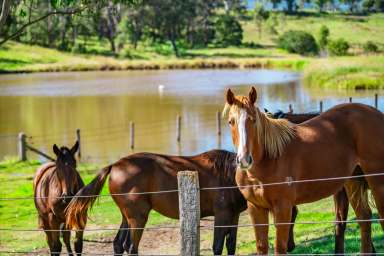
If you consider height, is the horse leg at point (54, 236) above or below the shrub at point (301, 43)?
below

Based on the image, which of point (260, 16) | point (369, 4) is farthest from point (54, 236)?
point (260, 16)

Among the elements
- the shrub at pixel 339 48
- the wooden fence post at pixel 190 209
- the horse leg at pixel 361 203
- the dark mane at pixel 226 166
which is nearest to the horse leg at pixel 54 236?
→ the dark mane at pixel 226 166

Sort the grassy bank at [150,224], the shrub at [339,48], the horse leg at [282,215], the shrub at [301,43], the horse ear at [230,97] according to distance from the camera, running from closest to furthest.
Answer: the horse ear at [230,97]
the horse leg at [282,215]
the grassy bank at [150,224]
the shrub at [339,48]
the shrub at [301,43]

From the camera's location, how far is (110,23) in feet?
307

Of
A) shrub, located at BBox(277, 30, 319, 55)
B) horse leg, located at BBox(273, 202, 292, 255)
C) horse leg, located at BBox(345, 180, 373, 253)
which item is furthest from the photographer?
shrub, located at BBox(277, 30, 319, 55)

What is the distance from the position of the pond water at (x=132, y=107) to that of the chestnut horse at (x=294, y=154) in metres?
17.8

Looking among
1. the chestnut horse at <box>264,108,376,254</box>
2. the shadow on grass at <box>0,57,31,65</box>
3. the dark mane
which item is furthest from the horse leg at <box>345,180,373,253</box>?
the shadow on grass at <box>0,57,31,65</box>

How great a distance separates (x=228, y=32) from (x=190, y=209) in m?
94.6

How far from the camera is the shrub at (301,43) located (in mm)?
81938

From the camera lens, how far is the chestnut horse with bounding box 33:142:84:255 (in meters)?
9.91

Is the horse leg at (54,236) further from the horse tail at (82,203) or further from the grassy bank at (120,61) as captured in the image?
the grassy bank at (120,61)

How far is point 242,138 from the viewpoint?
254 inches

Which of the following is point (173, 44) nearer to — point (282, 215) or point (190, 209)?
point (282, 215)

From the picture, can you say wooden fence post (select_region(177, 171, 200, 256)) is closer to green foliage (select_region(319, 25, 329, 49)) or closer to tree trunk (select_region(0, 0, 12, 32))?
tree trunk (select_region(0, 0, 12, 32))
